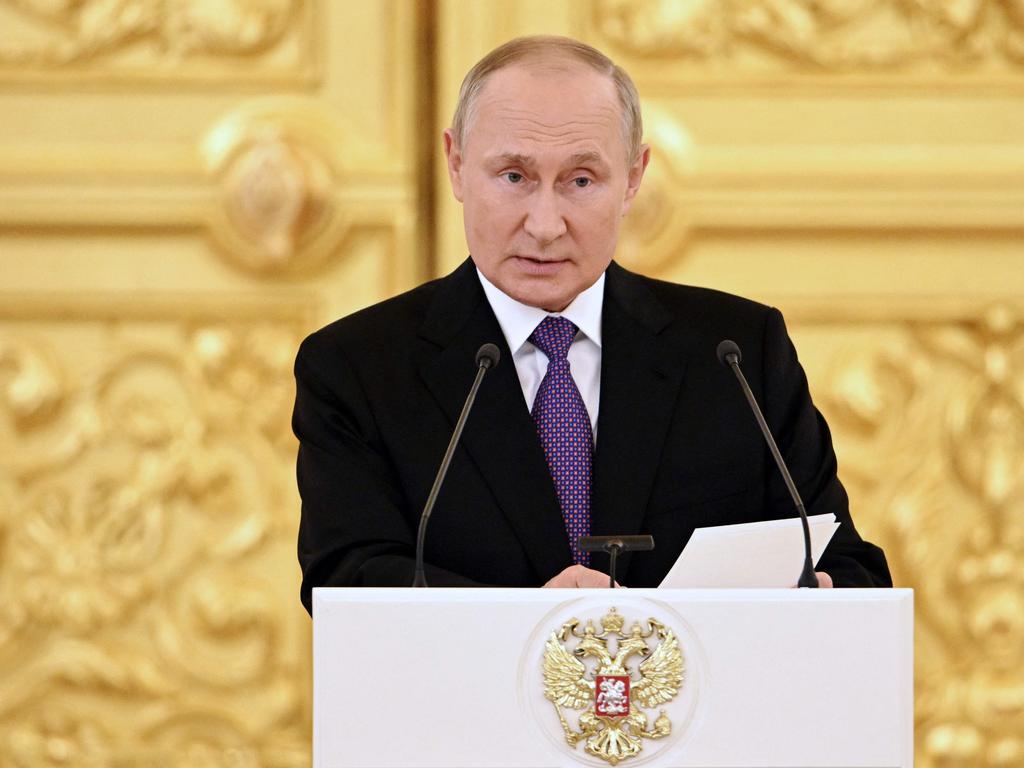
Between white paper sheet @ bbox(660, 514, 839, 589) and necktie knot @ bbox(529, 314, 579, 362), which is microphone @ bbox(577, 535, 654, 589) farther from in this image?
necktie knot @ bbox(529, 314, 579, 362)

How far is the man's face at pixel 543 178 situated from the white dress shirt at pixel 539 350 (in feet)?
0.10

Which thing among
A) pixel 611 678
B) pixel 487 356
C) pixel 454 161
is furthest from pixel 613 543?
pixel 454 161

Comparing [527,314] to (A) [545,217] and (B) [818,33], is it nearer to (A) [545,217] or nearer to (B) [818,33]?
(A) [545,217]

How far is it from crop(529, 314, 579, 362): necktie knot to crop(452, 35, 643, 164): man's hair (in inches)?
9.7

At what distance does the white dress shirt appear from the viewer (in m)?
2.20

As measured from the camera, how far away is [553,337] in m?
2.21

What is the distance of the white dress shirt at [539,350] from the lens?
2195 millimetres

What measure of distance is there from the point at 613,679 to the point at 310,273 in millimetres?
2279

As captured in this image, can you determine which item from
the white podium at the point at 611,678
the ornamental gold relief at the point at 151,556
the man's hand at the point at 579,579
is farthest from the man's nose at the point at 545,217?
the ornamental gold relief at the point at 151,556

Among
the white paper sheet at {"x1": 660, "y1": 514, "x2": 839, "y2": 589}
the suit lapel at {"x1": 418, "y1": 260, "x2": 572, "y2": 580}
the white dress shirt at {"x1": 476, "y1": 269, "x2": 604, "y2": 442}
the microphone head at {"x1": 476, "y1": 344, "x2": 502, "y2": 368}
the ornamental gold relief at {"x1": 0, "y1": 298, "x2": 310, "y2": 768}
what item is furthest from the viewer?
the ornamental gold relief at {"x1": 0, "y1": 298, "x2": 310, "y2": 768}

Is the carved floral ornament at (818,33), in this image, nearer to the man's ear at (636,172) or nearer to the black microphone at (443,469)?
the man's ear at (636,172)

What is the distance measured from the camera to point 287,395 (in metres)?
3.70

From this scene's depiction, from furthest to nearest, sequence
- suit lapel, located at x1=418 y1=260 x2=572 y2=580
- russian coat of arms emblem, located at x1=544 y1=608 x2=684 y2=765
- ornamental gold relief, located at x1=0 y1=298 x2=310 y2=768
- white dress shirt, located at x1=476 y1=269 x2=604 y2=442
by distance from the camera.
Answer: ornamental gold relief, located at x1=0 y1=298 x2=310 y2=768
white dress shirt, located at x1=476 y1=269 x2=604 y2=442
suit lapel, located at x1=418 y1=260 x2=572 y2=580
russian coat of arms emblem, located at x1=544 y1=608 x2=684 y2=765

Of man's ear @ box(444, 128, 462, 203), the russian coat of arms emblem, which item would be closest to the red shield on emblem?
the russian coat of arms emblem
